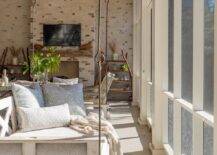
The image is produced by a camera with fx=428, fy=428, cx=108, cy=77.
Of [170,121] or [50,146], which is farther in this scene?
[170,121]

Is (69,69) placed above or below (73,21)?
below

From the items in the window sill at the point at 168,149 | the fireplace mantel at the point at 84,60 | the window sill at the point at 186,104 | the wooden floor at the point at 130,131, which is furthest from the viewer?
the fireplace mantel at the point at 84,60

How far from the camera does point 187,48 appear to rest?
4.02 metres

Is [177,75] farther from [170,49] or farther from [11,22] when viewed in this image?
[11,22]

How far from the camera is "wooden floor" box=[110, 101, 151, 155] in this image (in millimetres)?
5801

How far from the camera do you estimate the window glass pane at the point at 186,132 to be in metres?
3.75

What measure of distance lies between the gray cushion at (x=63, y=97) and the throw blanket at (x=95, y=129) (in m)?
0.20

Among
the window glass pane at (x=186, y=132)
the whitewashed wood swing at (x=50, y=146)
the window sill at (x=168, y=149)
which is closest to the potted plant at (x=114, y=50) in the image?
the window sill at (x=168, y=149)

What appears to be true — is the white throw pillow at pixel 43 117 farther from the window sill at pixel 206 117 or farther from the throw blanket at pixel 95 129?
the window sill at pixel 206 117

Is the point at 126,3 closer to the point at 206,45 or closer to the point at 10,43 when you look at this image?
the point at 10,43

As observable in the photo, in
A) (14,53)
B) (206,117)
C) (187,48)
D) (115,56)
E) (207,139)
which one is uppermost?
(14,53)

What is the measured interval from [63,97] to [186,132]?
1.49m

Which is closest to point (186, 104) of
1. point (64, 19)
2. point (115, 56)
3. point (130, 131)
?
point (130, 131)

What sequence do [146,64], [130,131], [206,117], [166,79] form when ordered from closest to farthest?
1. [206,117]
2. [166,79]
3. [130,131]
4. [146,64]
